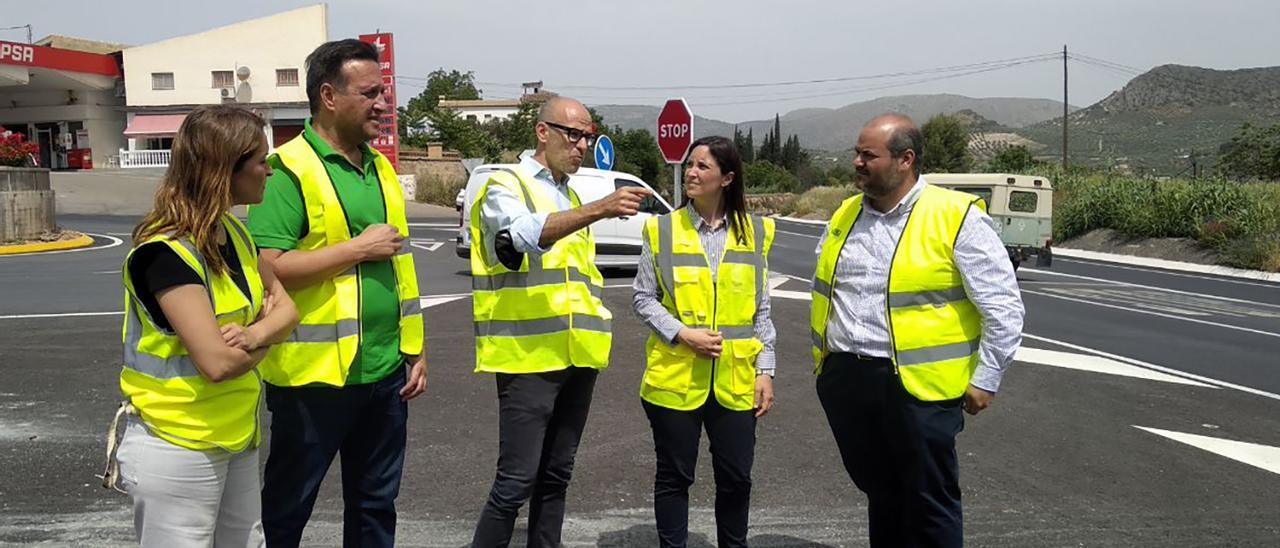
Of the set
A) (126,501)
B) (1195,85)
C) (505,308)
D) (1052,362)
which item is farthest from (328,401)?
(1195,85)

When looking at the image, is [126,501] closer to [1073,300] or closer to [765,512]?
[765,512]

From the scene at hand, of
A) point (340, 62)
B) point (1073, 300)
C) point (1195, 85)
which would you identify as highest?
point (1195, 85)

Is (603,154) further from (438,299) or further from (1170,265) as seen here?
(1170,265)

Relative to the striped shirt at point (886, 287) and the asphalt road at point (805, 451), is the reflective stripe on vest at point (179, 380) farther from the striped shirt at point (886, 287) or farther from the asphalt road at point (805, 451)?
the striped shirt at point (886, 287)

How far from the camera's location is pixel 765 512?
4715 mm

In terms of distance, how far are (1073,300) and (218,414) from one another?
1484 centimetres

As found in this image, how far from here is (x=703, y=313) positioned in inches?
146

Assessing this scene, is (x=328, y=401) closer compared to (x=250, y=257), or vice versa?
(x=250, y=257)

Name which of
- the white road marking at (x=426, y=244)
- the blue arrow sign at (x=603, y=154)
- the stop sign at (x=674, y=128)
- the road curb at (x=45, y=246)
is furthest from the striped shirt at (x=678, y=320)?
the road curb at (x=45, y=246)

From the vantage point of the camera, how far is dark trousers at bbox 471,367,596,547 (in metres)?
3.46

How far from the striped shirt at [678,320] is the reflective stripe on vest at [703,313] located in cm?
3

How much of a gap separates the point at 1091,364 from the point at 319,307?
7.87 m

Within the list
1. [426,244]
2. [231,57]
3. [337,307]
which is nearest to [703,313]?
[337,307]

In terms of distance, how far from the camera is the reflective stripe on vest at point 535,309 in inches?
136
